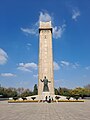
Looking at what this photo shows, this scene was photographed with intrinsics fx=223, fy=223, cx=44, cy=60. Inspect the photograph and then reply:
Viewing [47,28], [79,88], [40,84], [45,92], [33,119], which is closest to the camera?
[33,119]

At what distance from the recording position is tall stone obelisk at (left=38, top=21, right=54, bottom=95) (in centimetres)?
4854

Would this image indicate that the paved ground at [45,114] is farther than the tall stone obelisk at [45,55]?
No

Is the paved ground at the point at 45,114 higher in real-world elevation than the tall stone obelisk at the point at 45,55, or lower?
lower

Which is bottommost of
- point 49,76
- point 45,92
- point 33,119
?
point 33,119

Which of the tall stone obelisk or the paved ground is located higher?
the tall stone obelisk

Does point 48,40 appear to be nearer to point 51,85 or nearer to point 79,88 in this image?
point 51,85

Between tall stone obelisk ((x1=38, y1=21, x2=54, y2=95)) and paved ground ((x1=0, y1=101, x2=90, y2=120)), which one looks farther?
tall stone obelisk ((x1=38, y1=21, x2=54, y2=95))

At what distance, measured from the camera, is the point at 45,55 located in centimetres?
4984

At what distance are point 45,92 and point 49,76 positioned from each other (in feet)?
36.3

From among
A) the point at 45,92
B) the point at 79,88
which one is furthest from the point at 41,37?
the point at 79,88

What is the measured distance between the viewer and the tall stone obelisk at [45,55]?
1911 inches

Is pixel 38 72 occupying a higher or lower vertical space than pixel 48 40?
lower

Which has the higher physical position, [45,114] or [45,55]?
[45,55]

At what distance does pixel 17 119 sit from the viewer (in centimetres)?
1090
